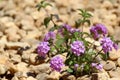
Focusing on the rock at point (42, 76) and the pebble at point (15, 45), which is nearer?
the rock at point (42, 76)

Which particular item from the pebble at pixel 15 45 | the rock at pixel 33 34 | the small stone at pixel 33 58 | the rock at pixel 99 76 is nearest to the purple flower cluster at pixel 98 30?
the rock at pixel 99 76

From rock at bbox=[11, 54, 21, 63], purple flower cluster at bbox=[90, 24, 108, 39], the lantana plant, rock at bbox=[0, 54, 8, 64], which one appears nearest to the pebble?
rock at bbox=[11, 54, 21, 63]

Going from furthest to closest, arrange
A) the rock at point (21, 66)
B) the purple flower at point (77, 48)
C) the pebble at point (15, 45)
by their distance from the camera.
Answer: the pebble at point (15, 45)
the rock at point (21, 66)
the purple flower at point (77, 48)

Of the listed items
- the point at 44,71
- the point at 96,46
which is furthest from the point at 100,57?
the point at 44,71

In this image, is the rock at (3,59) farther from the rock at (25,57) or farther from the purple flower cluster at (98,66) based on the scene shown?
the purple flower cluster at (98,66)

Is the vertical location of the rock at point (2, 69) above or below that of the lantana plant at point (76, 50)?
below

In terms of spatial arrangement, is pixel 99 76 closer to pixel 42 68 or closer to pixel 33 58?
pixel 42 68

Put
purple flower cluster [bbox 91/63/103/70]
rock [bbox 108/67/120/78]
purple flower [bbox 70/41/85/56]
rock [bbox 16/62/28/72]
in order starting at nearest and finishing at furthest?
purple flower [bbox 70/41/85/56], purple flower cluster [bbox 91/63/103/70], rock [bbox 108/67/120/78], rock [bbox 16/62/28/72]

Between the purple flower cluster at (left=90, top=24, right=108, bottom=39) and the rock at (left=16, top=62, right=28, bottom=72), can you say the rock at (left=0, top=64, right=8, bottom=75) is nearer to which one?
the rock at (left=16, top=62, right=28, bottom=72)
